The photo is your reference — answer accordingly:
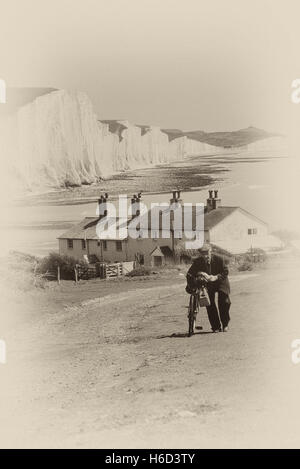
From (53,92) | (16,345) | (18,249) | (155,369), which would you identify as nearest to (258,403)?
(155,369)

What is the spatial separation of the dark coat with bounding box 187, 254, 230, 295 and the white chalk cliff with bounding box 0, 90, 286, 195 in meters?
1.78

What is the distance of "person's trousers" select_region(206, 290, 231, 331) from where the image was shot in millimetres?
9703

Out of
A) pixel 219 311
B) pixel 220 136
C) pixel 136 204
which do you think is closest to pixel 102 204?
pixel 136 204

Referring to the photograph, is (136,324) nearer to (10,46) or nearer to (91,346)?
(91,346)

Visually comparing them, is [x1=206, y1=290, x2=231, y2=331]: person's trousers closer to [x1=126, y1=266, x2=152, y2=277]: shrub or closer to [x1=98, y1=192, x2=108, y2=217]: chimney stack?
[x1=126, y1=266, x2=152, y2=277]: shrub

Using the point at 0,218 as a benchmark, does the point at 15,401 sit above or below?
below

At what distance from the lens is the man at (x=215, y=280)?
9.69 m


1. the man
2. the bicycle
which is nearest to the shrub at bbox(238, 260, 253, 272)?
the man

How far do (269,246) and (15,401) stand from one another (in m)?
3.80

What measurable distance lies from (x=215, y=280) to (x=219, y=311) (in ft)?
1.26

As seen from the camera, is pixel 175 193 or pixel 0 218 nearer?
pixel 0 218

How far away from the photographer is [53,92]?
33.2ft

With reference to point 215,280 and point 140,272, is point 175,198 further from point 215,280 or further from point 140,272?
point 215,280

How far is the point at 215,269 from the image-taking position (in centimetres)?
977
